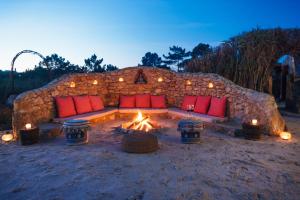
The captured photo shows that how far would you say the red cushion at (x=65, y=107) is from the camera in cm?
686

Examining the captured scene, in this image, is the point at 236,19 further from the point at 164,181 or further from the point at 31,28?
the point at 164,181

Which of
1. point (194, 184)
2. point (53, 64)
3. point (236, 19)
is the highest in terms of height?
point (236, 19)

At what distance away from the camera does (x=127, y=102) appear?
29.6 feet

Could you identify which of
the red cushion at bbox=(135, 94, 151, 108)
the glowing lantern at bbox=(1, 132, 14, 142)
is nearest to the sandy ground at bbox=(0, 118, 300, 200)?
the glowing lantern at bbox=(1, 132, 14, 142)

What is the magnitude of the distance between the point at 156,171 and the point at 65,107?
14.0ft

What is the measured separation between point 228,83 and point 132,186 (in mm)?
5078

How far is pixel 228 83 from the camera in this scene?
23.6 feet

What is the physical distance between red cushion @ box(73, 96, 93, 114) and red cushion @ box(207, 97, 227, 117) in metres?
4.02

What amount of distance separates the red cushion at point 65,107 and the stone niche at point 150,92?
205mm

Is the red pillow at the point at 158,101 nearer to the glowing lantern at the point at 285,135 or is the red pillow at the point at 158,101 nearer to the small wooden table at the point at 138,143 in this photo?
the small wooden table at the point at 138,143

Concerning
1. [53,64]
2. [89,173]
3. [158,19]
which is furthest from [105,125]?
[158,19]

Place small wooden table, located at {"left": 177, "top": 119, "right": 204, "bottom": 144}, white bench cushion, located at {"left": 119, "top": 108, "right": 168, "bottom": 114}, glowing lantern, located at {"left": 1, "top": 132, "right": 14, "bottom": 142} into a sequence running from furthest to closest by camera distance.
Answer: white bench cushion, located at {"left": 119, "top": 108, "right": 168, "bottom": 114}
glowing lantern, located at {"left": 1, "top": 132, "right": 14, "bottom": 142}
small wooden table, located at {"left": 177, "top": 119, "right": 204, "bottom": 144}

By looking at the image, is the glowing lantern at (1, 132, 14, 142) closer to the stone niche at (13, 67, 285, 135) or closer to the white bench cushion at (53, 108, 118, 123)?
the stone niche at (13, 67, 285, 135)

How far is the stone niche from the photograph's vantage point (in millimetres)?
5996
